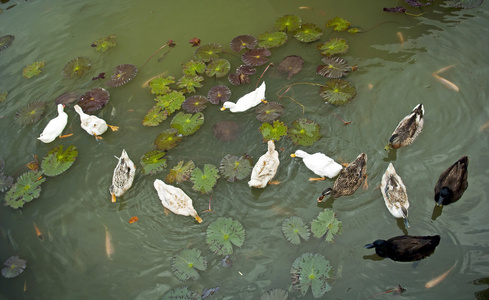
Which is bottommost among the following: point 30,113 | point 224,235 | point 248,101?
point 224,235

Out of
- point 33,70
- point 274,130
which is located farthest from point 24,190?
point 274,130

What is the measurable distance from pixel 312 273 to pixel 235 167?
1613mm

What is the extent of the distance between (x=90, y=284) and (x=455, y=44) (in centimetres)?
607

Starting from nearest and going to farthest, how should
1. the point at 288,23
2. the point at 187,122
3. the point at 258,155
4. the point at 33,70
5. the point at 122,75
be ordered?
the point at 258,155
the point at 187,122
the point at 122,75
the point at 288,23
the point at 33,70

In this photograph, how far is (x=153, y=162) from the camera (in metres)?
4.92

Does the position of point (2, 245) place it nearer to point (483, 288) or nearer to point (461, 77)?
point (483, 288)

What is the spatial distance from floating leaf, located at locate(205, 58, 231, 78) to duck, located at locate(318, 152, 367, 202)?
8.35 ft

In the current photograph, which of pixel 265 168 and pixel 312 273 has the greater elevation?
pixel 265 168

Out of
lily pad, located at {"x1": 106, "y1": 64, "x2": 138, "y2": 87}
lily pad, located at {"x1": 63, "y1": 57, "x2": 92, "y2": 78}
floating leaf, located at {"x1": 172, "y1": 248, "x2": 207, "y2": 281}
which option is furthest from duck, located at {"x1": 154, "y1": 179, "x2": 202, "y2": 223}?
lily pad, located at {"x1": 63, "y1": 57, "x2": 92, "y2": 78}

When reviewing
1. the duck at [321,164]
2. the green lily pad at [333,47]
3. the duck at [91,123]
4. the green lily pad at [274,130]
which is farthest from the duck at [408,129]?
the duck at [91,123]

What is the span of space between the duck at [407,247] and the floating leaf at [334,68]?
2626 millimetres

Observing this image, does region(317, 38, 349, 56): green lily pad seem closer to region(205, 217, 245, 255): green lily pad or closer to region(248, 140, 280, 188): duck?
region(248, 140, 280, 188): duck

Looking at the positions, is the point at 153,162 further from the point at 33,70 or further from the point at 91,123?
the point at 33,70

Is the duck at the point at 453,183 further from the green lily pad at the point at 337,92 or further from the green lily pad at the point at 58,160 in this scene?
the green lily pad at the point at 58,160
